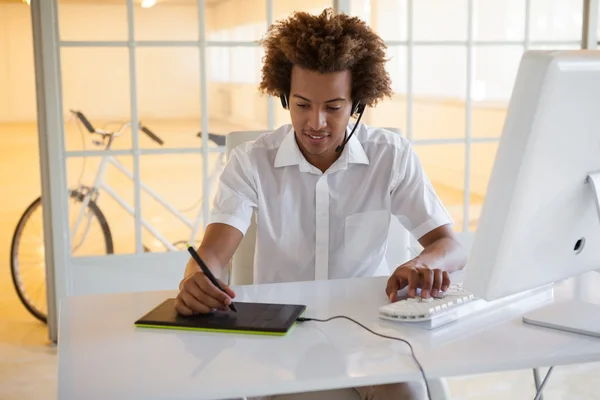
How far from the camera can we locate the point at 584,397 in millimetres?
2752

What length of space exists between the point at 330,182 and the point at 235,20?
161cm

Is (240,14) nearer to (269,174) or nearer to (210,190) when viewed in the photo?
(210,190)

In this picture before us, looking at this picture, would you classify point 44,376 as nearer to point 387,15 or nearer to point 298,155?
point 298,155

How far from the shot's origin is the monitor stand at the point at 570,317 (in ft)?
4.42

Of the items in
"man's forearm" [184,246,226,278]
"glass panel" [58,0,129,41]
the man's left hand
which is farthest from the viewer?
"glass panel" [58,0,129,41]

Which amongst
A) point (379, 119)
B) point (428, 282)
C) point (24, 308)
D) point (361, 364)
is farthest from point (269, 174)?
point (24, 308)

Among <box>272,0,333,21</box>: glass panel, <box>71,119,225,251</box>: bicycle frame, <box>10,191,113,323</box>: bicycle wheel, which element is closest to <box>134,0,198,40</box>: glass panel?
<box>272,0,333,21</box>: glass panel

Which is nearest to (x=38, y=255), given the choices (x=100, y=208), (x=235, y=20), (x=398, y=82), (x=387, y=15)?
(x=100, y=208)

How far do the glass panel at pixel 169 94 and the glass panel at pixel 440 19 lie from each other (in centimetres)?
106

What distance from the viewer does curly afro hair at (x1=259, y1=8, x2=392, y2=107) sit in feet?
6.08

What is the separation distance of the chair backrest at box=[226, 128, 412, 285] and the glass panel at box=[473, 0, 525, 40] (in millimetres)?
1986

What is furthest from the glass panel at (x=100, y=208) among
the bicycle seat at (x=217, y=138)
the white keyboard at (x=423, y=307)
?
the white keyboard at (x=423, y=307)

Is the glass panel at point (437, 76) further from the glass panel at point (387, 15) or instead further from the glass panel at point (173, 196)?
the glass panel at point (173, 196)

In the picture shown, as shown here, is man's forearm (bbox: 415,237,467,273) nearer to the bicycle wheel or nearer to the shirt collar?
the shirt collar
